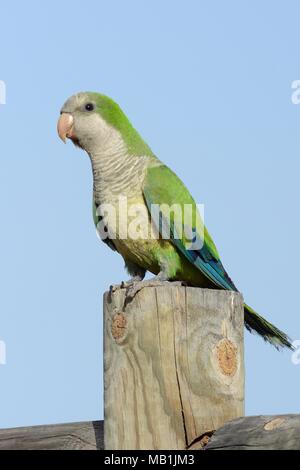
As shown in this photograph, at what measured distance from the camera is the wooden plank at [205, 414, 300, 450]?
255cm

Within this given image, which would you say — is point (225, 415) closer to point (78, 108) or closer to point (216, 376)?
point (216, 376)

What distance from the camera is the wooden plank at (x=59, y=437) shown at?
10.9 ft

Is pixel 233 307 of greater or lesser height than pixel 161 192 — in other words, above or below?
below

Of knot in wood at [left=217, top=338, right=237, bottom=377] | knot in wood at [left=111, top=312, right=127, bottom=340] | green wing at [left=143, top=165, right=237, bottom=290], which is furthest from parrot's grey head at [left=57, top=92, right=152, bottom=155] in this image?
knot in wood at [left=217, top=338, right=237, bottom=377]

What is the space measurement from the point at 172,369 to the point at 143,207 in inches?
76.1

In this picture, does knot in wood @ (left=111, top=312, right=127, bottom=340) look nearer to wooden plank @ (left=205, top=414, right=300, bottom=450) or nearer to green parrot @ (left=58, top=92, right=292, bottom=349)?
wooden plank @ (left=205, top=414, right=300, bottom=450)

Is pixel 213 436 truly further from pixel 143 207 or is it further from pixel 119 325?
pixel 143 207

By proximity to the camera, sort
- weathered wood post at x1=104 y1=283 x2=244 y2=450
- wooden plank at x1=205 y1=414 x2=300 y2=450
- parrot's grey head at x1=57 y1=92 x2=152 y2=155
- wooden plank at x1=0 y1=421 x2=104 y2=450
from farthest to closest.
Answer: parrot's grey head at x1=57 y1=92 x2=152 y2=155 → wooden plank at x1=0 y1=421 x2=104 y2=450 → weathered wood post at x1=104 y1=283 x2=244 y2=450 → wooden plank at x1=205 y1=414 x2=300 y2=450

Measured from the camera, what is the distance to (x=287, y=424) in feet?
8.52

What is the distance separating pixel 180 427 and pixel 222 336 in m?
0.39

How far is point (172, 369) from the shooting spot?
300 cm

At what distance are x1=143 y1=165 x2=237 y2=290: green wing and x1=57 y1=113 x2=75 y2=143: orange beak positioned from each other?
0.72 metres

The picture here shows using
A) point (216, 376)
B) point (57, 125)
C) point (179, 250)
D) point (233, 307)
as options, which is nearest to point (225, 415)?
point (216, 376)

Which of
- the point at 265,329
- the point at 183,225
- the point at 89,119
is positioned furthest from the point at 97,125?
the point at 265,329
